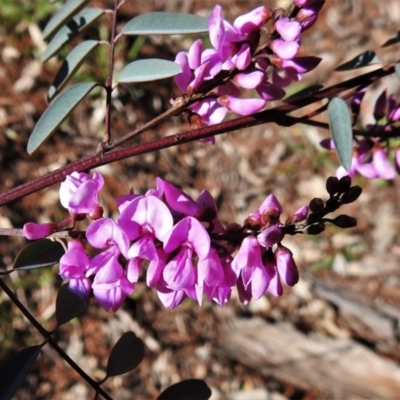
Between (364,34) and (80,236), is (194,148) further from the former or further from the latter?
(80,236)

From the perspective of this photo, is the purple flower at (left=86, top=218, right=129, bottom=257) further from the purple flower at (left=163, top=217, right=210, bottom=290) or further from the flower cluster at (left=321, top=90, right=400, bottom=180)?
the flower cluster at (left=321, top=90, right=400, bottom=180)

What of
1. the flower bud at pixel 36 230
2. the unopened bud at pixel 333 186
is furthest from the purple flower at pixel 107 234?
the unopened bud at pixel 333 186

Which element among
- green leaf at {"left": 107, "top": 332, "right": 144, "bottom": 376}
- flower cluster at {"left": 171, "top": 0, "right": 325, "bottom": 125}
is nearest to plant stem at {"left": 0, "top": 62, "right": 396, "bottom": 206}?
flower cluster at {"left": 171, "top": 0, "right": 325, "bottom": 125}

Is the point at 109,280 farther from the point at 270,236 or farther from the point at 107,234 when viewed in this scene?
the point at 270,236

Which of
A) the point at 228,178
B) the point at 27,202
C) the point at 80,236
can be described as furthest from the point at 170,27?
the point at 228,178

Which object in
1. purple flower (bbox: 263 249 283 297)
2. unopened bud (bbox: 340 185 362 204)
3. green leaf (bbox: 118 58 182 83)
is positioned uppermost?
green leaf (bbox: 118 58 182 83)

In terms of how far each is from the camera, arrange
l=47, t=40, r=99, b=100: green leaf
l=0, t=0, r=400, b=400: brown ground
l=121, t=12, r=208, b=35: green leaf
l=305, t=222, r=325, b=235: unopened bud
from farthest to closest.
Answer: l=0, t=0, r=400, b=400: brown ground → l=47, t=40, r=99, b=100: green leaf → l=121, t=12, r=208, b=35: green leaf → l=305, t=222, r=325, b=235: unopened bud
